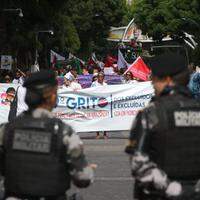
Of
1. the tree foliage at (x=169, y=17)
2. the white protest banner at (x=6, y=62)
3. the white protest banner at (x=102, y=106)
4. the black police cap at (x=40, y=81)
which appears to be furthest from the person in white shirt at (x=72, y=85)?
the tree foliage at (x=169, y=17)

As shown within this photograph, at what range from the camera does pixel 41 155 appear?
16.6ft

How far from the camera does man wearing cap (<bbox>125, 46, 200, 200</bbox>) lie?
5016 millimetres

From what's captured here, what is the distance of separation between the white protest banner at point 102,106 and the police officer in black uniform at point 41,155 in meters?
12.7

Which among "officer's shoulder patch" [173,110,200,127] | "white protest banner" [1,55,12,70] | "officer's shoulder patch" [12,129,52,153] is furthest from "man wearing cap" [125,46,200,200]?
"white protest banner" [1,55,12,70]

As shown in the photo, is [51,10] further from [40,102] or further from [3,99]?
[40,102]

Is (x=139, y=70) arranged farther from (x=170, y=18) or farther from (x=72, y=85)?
Result: (x=170, y=18)

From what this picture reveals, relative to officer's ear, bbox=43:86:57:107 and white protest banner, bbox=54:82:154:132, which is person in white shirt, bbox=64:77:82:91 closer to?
white protest banner, bbox=54:82:154:132

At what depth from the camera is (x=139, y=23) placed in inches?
3868

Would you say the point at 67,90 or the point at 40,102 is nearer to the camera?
the point at 40,102

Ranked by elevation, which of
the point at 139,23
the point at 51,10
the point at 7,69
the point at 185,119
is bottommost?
the point at 185,119

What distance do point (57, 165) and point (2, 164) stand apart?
45 cm

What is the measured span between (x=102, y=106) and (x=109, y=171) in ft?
20.1

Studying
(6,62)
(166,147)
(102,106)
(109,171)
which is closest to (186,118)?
(166,147)

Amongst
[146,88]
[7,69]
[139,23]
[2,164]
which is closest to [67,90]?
[146,88]
